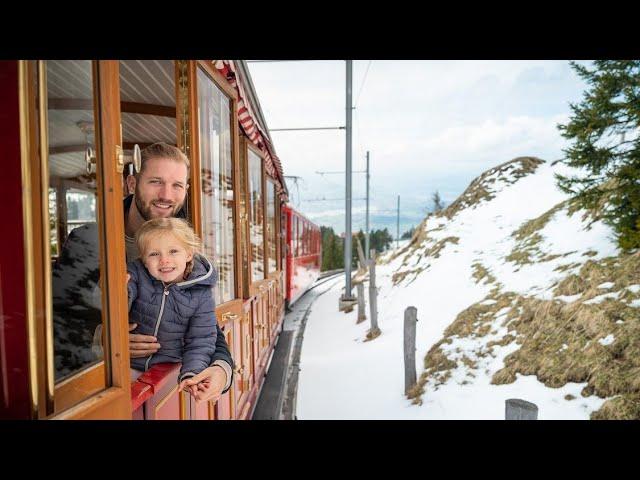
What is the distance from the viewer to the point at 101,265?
1.16 m

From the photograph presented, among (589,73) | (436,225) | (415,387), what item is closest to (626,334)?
(415,387)

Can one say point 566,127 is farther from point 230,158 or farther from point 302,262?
point 302,262

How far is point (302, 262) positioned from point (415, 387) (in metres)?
6.94

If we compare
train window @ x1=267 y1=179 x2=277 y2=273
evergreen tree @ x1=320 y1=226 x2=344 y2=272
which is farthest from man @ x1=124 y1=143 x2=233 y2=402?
evergreen tree @ x1=320 y1=226 x2=344 y2=272

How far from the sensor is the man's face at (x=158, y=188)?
1648 mm

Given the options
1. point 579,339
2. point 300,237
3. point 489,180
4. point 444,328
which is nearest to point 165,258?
point 579,339

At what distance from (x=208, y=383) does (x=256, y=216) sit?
231 cm

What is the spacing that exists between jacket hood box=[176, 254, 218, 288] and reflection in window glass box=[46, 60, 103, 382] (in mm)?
433

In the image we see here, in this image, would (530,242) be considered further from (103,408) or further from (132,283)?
(103,408)

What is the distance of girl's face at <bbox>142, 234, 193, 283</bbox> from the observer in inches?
60.1

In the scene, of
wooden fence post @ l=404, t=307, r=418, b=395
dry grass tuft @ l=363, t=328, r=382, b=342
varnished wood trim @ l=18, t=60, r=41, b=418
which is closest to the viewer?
varnished wood trim @ l=18, t=60, r=41, b=418

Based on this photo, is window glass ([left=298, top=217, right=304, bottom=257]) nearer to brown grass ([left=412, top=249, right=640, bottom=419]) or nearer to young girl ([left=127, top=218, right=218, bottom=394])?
brown grass ([left=412, top=249, right=640, bottom=419])

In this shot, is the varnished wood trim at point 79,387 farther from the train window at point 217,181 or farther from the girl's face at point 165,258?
the train window at point 217,181
